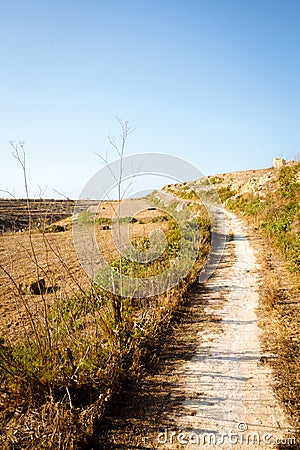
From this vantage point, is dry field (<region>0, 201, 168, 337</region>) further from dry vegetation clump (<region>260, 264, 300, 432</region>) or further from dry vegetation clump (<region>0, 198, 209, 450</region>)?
dry vegetation clump (<region>260, 264, 300, 432</region>)

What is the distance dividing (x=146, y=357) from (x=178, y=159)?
12.6 feet

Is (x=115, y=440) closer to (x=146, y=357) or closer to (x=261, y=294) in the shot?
(x=146, y=357)

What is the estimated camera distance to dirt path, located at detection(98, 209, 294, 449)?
10.1 feet

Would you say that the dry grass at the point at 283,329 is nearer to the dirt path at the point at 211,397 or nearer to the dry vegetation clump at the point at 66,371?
the dirt path at the point at 211,397

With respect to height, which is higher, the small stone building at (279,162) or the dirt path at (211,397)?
the small stone building at (279,162)

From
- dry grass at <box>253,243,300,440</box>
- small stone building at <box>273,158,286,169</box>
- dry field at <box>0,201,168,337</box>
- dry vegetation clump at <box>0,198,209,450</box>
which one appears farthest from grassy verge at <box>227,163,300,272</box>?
small stone building at <box>273,158,286,169</box>

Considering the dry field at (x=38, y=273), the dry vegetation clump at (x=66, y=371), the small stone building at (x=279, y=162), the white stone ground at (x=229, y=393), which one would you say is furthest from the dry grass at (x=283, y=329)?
the small stone building at (x=279, y=162)

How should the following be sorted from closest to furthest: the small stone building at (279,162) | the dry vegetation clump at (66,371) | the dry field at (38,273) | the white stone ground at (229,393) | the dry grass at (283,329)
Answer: the dry vegetation clump at (66,371)
the white stone ground at (229,393)
the dry grass at (283,329)
the dry field at (38,273)
the small stone building at (279,162)

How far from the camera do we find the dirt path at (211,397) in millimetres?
3078

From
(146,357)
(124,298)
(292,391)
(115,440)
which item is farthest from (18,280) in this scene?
(292,391)

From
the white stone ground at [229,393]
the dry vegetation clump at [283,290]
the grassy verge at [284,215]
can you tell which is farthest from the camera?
the grassy verge at [284,215]

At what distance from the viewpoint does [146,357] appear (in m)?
4.54

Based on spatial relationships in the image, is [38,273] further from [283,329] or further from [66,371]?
[283,329]

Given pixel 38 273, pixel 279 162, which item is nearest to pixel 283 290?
A: pixel 38 273
